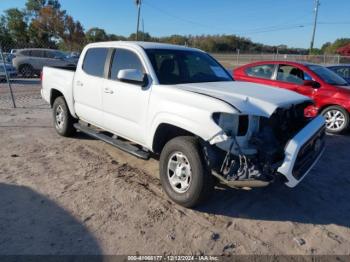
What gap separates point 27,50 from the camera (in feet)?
63.6

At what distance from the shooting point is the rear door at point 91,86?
17.3 feet

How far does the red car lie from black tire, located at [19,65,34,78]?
15.7m

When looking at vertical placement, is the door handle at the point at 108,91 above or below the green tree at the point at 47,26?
below

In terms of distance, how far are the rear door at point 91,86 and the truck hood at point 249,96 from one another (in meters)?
1.68

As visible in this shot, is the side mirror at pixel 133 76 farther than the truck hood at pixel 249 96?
Yes

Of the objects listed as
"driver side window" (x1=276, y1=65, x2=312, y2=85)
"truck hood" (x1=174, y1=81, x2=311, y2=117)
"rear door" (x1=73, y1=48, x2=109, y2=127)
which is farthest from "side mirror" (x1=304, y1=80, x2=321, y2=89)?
"rear door" (x1=73, y1=48, x2=109, y2=127)

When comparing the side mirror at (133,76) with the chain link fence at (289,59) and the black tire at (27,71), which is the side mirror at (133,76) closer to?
the black tire at (27,71)

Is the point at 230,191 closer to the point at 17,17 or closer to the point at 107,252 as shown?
the point at 107,252

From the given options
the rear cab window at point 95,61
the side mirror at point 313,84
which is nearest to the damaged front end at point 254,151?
the rear cab window at point 95,61

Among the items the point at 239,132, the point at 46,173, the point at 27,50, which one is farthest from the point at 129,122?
the point at 27,50

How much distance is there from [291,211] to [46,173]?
11.4 ft

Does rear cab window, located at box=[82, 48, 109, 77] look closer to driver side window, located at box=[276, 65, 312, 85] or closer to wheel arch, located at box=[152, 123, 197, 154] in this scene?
wheel arch, located at box=[152, 123, 197, 154]

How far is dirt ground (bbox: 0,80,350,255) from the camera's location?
10.5 ft

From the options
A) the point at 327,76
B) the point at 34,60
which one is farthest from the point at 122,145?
the point at 34,60
